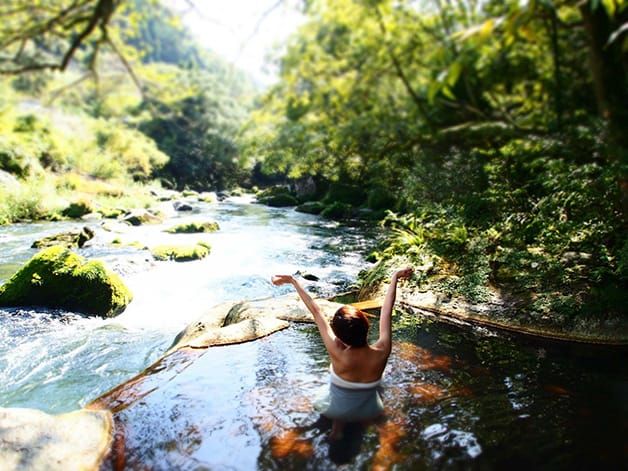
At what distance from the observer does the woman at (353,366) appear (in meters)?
3.98

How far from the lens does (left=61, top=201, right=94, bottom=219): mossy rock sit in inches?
860

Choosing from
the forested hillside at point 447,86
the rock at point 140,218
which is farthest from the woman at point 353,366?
the rock at point 140,218

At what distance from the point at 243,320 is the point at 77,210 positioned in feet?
61.3

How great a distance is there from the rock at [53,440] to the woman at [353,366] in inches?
78.5

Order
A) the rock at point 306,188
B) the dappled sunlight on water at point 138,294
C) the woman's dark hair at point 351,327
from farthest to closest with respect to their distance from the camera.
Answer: the rock at point 306,188 < the dappled sunlight on water at point 138,294 < the woman's dark hair at point 351,327

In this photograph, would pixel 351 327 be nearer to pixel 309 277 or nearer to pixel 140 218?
pixel 309 277

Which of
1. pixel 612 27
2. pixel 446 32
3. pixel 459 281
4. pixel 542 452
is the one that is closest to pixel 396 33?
pixel 446 32

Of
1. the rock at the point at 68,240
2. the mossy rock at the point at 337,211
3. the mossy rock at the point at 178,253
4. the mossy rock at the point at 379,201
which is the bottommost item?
the mossy rock at the point at 337,211

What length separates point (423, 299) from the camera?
817 centimetres

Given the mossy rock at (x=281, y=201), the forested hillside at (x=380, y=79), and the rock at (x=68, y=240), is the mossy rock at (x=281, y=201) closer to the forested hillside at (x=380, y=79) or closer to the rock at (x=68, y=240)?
the rock at (x=68, y=240)

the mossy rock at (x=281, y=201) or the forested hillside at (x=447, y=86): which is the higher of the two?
the forested hillside at (x=447, y=86)

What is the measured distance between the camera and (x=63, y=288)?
8.35 metres

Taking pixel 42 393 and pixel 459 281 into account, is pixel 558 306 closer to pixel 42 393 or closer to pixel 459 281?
pixel 459 281

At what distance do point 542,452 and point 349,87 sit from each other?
10.7ft
